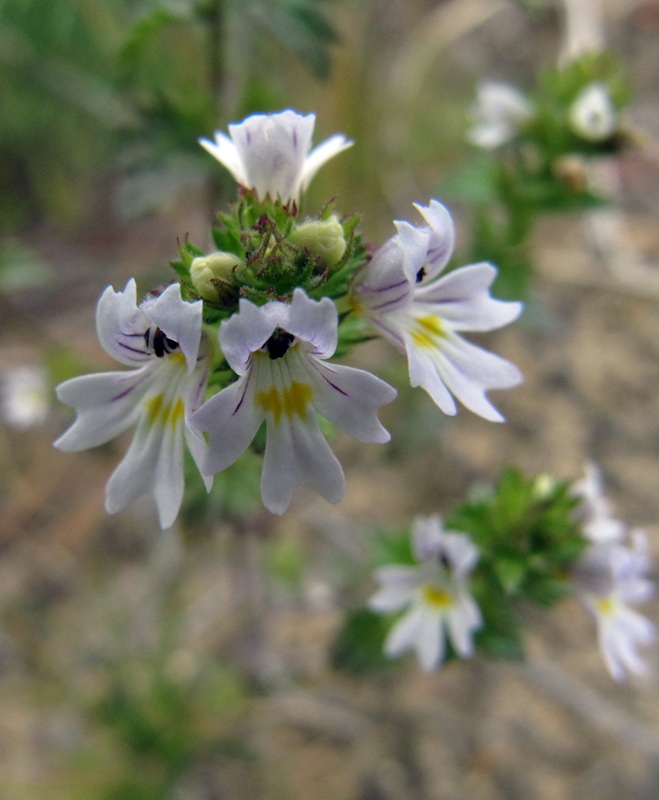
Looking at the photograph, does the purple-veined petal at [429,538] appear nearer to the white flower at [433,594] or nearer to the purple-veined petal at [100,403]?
the white flower at [433,594]

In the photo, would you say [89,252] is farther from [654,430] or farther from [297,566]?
[654,430]

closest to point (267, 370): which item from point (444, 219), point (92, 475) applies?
point (444, 219)

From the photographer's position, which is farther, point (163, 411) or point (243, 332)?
point (163, 411)

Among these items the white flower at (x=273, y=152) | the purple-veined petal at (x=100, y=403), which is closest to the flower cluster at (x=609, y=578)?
the white flower at (x=273, y=152)

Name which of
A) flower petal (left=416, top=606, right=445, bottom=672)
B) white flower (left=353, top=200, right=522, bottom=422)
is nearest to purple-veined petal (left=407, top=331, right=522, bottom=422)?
white flower (left=353, top=200, right=522, bottom=422)

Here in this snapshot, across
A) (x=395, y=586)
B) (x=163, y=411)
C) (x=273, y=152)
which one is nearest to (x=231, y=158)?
(x=273, y=152)

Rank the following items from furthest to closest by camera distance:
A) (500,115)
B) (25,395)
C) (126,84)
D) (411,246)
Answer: (25,395)
(500,115)
(126,84)
(411,246)

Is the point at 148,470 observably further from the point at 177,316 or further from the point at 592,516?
the point at 592,516
